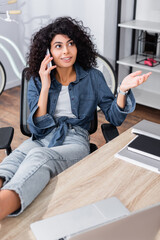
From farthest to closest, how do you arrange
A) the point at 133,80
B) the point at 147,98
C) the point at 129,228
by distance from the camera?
the point at 147,98 → the point at 133,80 → the point at 129,228

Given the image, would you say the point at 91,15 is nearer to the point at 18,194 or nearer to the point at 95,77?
the point at 95,77

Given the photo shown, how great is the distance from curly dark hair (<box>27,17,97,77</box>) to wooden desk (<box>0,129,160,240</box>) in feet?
2.20

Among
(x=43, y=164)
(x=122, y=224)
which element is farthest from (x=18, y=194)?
(x=122, y=224)

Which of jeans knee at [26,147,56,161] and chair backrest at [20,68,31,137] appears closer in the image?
jeans knee at [26,147,56,161]

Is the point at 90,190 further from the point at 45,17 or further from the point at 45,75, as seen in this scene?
the point at 45,17

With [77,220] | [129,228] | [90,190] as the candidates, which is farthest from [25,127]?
[129,228]

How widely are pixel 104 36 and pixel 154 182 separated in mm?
2241

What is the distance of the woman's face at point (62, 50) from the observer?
4.93 feet

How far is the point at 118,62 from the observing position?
124 inches

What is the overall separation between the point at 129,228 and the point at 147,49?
9.24 feet

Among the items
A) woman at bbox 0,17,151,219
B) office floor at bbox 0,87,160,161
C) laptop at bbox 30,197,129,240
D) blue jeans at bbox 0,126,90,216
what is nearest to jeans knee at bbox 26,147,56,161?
blue jeans at bbox 0,126,90,216

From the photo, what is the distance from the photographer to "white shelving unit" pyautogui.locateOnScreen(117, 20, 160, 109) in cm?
291

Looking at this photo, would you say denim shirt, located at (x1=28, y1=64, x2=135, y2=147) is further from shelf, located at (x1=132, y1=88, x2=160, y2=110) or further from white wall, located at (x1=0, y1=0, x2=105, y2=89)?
shelf, located at (x1=132, y1=88, x2=160, y2=110)

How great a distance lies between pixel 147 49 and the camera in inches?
127
